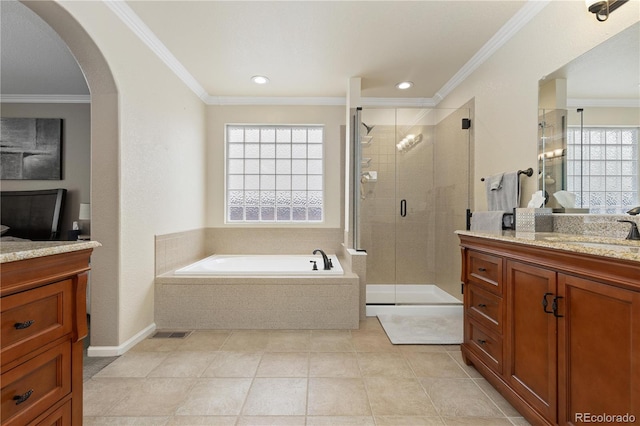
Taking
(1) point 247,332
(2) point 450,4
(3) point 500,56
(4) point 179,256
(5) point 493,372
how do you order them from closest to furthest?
(5) point 493,372
(2) point 450,4
(3) point 500,56
(1) point 247,332
(4) point 179,256

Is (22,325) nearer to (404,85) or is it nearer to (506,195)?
(506,195)

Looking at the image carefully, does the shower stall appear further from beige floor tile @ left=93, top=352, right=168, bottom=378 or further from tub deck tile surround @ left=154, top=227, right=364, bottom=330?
beige floor tile @ left=93, top=352, right=168, bottom=378

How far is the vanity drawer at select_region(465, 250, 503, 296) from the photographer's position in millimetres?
1665

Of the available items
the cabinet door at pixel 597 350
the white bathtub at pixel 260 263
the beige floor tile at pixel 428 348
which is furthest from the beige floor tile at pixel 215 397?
the cabinet door at pixel 597 350

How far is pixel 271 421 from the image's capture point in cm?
153

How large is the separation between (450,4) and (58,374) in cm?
295

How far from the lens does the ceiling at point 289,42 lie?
2.19 meters

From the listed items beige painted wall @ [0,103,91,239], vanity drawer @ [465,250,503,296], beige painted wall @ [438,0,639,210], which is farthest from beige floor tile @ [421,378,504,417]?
beige painted wall @ [0,103,91,239]

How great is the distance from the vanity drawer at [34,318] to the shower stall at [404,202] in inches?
114

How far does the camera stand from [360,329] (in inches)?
109

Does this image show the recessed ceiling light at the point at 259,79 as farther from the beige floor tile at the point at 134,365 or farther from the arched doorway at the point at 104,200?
the beige floor tile at the point at 134,365

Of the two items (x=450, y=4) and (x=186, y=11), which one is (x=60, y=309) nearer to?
(x=186, y=11)

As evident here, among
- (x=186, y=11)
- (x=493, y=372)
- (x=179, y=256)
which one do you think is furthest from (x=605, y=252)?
(x=179, y=256)

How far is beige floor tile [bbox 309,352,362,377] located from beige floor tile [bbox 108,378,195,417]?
0.79m
